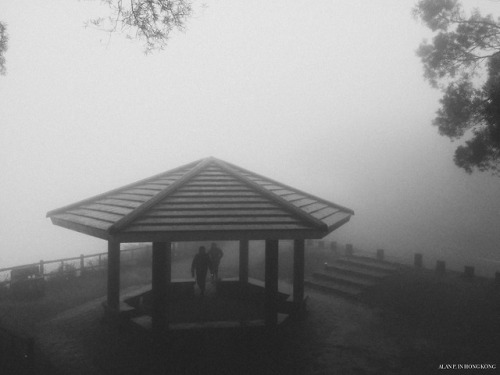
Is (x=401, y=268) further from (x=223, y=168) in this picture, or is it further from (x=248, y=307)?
(x=223, y=168)

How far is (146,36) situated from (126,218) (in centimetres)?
346

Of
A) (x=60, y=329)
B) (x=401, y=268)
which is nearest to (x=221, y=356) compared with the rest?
(x=60, y=329)

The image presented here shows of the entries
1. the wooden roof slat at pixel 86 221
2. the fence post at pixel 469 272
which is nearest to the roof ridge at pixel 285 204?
the wooden roof slat at pixel 86 221

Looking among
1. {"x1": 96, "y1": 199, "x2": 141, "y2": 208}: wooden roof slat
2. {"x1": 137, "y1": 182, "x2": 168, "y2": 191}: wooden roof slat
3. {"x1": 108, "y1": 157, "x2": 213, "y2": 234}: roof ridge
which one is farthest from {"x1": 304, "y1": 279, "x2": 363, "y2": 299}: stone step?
{"x1": 96, "y1": 199, "x2": 141, "y2": 208}: wooden roof slat

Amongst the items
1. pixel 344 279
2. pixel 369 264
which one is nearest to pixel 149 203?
pixel 344 279

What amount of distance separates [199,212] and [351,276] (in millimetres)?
8753

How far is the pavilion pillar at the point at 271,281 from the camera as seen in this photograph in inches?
294

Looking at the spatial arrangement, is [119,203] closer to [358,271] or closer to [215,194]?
[215,194]

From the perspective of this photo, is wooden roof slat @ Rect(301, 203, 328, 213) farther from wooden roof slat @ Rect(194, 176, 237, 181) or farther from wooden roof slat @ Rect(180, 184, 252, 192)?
wooden roof slat @ Rect(194, 176, 237, 181)

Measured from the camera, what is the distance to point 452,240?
40.2 metres

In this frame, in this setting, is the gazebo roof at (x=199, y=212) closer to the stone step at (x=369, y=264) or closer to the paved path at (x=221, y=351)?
the paved path at (x=221, y=351)

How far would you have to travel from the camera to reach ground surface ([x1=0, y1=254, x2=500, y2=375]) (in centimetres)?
673

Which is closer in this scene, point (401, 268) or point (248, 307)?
point (248, 307)

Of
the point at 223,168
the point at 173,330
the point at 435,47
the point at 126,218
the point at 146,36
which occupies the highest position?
the point at 435,47
